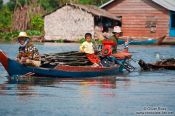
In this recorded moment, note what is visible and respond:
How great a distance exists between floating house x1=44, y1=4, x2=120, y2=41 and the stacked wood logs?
2586cm

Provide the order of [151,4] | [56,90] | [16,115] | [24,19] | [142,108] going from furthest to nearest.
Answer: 1. [24,19]
2. [151,4]
3. [56,90]
4. [142,108]
5. [16,115]

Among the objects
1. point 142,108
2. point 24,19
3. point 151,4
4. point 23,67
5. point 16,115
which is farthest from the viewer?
point 24,19

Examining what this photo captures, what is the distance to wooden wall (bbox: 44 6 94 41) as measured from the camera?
144 ft

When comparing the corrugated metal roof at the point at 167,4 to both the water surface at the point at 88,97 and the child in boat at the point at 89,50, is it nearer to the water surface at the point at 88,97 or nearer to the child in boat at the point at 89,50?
the water surface at the point at 88,97

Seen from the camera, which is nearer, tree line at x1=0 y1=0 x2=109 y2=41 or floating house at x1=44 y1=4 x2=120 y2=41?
floating house at x1=44 y1=4 x2=120 y2=41

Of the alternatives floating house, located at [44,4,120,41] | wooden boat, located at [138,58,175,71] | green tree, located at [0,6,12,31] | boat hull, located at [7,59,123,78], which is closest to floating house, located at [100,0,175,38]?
floating house, located at [44,4,120,41]

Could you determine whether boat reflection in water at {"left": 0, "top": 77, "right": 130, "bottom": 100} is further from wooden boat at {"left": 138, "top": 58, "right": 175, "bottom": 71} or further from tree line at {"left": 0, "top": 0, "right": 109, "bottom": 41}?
tree line at {"left": 0, "top": 0, "right": 109, "bottom": 41}

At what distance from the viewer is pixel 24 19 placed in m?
50.1

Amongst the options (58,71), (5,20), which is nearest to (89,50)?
(58,71)

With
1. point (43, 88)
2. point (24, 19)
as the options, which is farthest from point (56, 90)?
point (24, 19)

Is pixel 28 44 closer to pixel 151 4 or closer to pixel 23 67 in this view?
pixel 23 67

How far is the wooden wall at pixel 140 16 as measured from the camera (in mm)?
44844

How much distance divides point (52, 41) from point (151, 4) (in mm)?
7930

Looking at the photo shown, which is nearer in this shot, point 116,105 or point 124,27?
point 116,105
